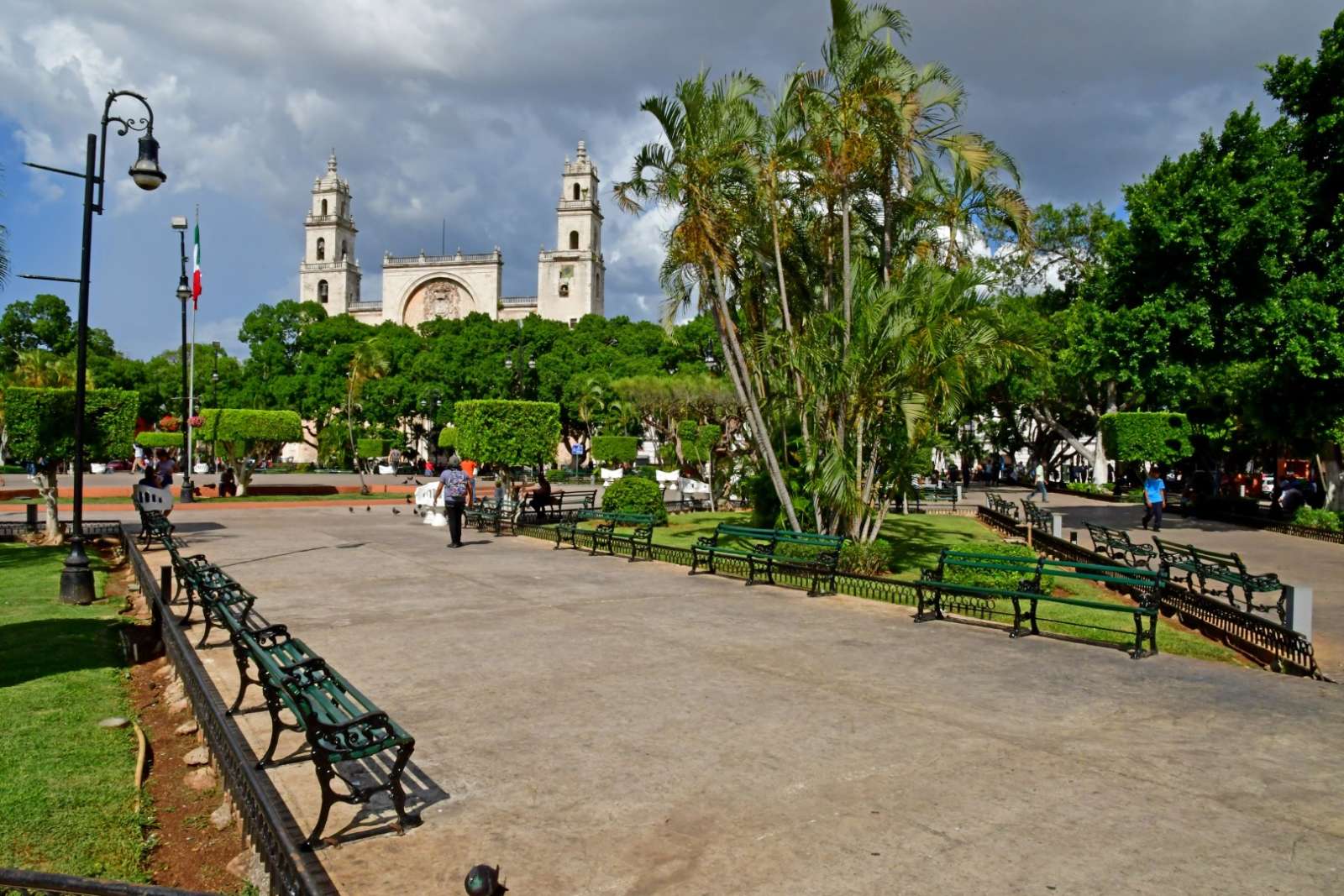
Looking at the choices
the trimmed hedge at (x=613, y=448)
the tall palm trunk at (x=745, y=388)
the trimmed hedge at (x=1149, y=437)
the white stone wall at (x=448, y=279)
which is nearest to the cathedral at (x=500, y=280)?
the white stone wall at (x=448, y=279)

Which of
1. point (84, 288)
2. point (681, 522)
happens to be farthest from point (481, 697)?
point (681, 522)

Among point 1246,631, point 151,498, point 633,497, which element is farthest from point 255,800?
point 633,497

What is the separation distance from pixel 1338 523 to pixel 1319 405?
270 cm

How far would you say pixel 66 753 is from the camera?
538 cm

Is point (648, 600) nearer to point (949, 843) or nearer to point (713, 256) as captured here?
point (713, 256)

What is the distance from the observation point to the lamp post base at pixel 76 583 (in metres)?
10.3

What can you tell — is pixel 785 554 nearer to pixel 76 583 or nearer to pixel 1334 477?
pixel 76 583

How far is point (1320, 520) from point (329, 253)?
308 ft

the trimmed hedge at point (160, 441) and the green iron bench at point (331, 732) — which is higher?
the trimmed hedge at point (160, 441)

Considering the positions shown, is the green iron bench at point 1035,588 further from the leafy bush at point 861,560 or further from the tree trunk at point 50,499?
the tree trunk at point 50,499

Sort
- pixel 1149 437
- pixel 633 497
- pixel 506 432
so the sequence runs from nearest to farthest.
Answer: pixel 633 497, pixel 506 432, pixel 1149 437

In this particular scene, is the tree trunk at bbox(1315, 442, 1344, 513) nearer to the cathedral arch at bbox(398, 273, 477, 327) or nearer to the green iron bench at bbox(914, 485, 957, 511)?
the green iron bench at bbox(914, 485, 957, 511)

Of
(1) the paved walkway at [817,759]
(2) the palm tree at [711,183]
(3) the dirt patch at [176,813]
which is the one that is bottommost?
(3) the dirt patch at [176,813]

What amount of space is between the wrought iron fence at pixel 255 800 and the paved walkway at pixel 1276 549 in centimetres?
777
